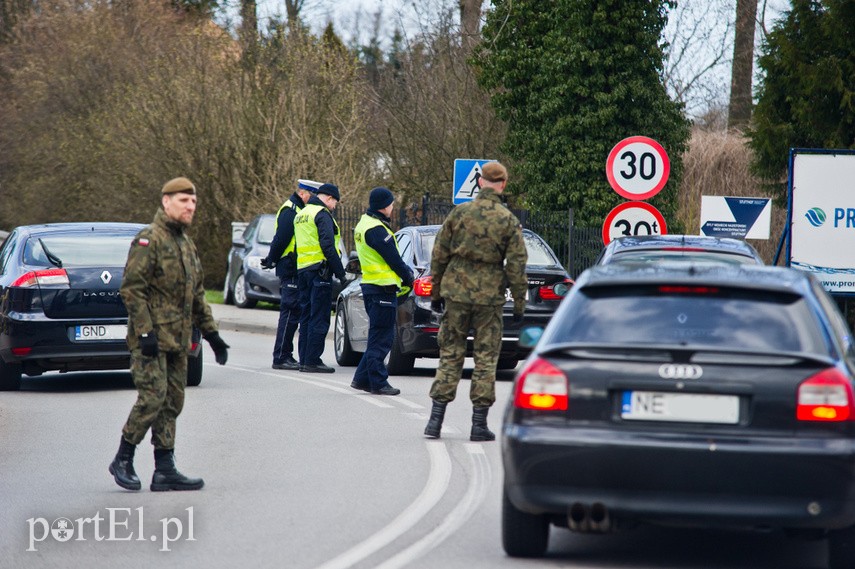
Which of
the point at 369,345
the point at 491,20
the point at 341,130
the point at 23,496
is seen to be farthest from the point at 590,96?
the point at 23,496

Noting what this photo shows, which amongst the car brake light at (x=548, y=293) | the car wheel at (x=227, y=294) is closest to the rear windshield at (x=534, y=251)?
the car brake light at (x=548, y=293)

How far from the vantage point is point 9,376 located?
13703mm

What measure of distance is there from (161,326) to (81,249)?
221 inches

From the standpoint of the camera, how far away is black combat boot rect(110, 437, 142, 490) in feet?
27.6

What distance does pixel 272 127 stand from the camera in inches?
1196

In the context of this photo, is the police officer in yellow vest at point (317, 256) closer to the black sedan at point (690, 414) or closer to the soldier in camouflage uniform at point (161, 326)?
the soldier in camouflage uniform at point (161, 326)

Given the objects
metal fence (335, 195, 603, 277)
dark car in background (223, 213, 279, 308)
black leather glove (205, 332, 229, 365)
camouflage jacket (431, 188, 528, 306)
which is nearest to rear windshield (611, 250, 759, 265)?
camouflage jacket (431, 188, 528, 306)

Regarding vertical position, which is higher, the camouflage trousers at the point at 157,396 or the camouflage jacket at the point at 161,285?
the camouflage jacket at the point at 161,285

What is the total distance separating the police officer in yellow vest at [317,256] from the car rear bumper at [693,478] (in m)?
8.46

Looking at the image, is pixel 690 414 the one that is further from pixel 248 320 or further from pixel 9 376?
pixel 248 320

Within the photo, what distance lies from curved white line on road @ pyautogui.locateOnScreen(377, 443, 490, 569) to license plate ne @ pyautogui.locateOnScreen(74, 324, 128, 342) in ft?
14.4

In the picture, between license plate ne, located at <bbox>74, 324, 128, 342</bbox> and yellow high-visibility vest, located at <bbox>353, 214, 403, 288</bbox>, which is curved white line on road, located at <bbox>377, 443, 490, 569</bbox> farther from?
license plate ne, located at <bbox>74, 324, 128, 342</bbox>

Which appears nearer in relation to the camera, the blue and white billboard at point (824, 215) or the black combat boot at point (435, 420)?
the black combat boot at point (435, 420)

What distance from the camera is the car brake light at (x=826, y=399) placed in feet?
19.6
